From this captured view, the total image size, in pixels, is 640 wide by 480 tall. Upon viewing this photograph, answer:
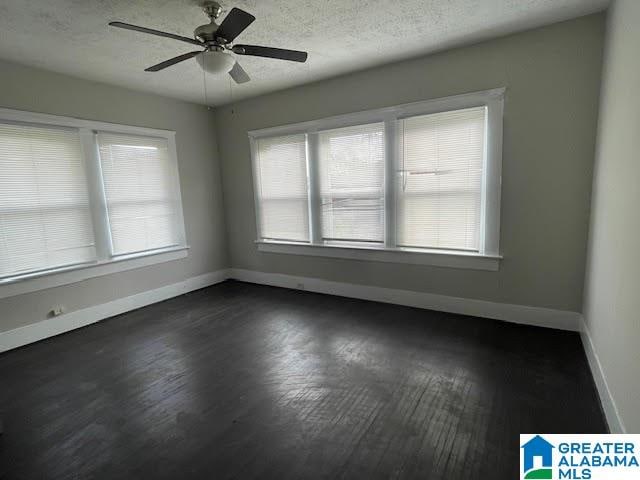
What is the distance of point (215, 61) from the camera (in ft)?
7.49

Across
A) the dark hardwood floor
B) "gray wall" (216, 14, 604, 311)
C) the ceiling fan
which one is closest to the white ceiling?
"gray wall" (216, 14, 604, 311)

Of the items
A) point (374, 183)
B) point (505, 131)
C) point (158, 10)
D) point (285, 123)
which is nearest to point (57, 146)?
point (158, 10)

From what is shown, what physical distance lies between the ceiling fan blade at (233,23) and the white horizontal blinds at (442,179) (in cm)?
215

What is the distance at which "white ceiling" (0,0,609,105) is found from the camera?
95.8 inches

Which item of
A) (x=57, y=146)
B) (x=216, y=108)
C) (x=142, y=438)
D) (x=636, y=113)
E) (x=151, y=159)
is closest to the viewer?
(x=636, y=113)

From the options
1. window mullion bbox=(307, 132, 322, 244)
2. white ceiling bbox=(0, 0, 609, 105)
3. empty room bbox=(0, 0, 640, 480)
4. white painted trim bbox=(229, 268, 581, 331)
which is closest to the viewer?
empty room bbox=(0, 0, 640, 480)

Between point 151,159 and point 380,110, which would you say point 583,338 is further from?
point 151,159

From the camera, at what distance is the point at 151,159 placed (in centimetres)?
448

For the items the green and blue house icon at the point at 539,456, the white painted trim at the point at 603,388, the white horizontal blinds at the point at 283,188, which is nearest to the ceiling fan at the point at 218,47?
the white horizontal blinds at the point at 283,188

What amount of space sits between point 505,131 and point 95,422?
4.09 metres

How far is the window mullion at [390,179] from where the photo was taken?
3791 millimetres

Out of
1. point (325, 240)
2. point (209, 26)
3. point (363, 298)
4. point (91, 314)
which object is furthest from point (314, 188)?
point (91, 314)

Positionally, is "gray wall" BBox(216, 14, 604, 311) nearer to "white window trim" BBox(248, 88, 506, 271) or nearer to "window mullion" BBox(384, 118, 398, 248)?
"white window trim" BBox(248, 88, 506, 271)

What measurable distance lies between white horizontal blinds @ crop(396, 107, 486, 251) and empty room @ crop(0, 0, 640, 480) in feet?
0.07
